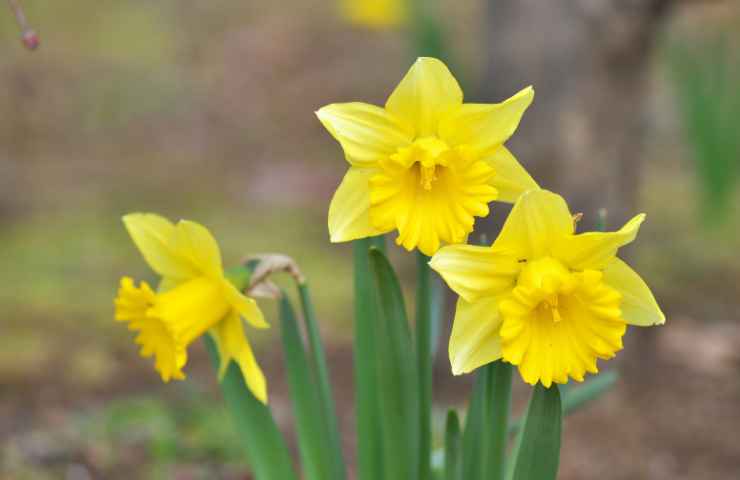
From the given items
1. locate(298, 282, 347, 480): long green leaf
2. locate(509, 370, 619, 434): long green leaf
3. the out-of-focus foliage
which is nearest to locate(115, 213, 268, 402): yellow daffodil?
locate(298, 282, 347, 480): long green leaf

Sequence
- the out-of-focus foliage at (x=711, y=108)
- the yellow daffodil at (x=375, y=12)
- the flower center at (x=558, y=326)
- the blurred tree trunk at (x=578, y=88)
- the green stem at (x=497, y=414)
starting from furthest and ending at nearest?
the yellow daffodil at (x=375, y=12) → the out-of-focus foliage at (x=711, y=108) → the blurred tree trunk at (x=578, y=88) → the green stem at (x=497, y=414) → the flower center at (x=558, y=326)

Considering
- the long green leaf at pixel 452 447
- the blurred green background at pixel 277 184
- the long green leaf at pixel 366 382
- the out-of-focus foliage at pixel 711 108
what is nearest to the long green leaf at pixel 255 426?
the long green leaf at pixel 366 382

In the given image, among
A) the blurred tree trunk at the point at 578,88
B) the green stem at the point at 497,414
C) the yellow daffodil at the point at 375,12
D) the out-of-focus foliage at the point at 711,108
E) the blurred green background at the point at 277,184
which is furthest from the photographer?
the yellow daffodil at the point at 375,12

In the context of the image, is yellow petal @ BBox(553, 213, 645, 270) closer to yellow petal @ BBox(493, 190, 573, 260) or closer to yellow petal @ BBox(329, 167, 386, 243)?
yellow petal @ BBox(493, 190, 573, 260)

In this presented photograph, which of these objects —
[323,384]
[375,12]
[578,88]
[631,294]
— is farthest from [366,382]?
[375,12]

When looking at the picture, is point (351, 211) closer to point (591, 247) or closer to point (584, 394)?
point (591, 247)

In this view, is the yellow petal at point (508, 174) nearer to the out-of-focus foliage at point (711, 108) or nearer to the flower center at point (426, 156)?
the flower center at point (426, 156)
